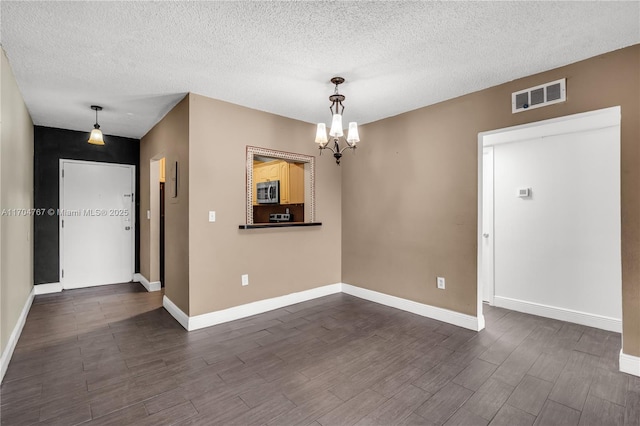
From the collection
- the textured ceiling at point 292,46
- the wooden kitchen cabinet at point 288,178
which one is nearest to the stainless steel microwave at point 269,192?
the wooden kitchen cabinet at point 288,178

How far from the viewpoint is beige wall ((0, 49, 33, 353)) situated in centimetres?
246

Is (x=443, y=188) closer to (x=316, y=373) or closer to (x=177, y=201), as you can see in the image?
(x=316, y=373)

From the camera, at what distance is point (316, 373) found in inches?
96.1

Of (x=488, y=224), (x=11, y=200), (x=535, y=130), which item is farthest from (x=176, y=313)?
(x=535, y=130)

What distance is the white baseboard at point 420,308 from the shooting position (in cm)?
330

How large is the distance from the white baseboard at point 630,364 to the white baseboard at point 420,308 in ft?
3.58

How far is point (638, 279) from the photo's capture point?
2.35 meters

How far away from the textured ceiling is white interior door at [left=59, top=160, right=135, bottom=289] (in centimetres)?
178

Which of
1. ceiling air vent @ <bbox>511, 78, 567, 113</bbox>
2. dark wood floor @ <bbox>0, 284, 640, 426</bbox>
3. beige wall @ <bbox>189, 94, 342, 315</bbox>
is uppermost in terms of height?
ceiling air vent @ <bbox>511, 78, 567, 113</bbox>

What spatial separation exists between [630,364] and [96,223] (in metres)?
6.74

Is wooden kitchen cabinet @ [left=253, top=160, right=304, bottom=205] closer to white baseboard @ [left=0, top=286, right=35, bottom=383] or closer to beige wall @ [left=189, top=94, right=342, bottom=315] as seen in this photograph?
beige wall @ [left=189, top=94, right=342, bottom=315]

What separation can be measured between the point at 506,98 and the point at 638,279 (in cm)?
187

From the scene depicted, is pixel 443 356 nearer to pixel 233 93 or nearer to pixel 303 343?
pixel 303 343

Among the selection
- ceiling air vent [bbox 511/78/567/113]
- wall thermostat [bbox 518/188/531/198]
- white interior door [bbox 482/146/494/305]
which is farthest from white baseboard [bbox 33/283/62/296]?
wall thermostat [bbox 518/188/531/198]
